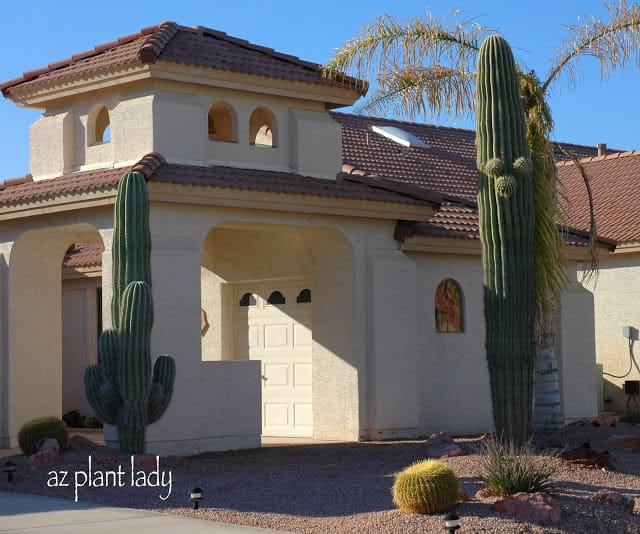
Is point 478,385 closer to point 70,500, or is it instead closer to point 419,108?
point 419,108

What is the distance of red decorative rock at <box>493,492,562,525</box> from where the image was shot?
34.7ft

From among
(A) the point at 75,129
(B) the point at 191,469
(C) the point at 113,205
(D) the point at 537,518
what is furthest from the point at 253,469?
(A) the point at 75,129

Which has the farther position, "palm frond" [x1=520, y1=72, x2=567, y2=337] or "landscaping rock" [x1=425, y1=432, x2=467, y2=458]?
"landscaping rock" [x1=425, y1=432, x2=467, y2=458]

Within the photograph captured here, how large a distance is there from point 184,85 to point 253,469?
19.3ft

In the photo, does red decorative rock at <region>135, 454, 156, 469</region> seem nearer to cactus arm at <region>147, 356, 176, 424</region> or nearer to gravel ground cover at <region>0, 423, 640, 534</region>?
gravel ground cover at <region>0, 423, 640, 534</region>

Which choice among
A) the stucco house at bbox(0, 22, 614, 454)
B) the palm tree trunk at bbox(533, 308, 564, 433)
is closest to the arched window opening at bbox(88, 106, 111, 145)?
the stucco house at bbox(0, 22, 614, 454)

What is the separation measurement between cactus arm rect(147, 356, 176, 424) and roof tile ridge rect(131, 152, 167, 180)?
2.56 m

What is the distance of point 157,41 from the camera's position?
1728cm

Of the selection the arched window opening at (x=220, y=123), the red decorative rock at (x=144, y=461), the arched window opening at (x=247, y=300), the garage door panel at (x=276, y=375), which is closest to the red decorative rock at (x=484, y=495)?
the red decorative rock at (x=144, y=461)

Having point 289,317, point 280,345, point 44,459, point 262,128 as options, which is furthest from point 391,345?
point 44,459

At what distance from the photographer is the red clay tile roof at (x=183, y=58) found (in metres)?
17.2

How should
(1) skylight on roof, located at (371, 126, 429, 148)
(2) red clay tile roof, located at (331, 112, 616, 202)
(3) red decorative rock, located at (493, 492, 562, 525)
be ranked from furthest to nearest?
1. (1) skylight on roof, located at (371, 126, 429, 148)
2. (2) red clay tile roof, located at (331, 112, 616, 202)
3. (3) red decorative rock, located at (493, 492, 562, 525)

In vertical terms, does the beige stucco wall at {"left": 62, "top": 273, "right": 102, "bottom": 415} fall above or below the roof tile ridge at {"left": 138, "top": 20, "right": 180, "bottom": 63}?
below

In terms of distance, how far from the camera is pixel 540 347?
54.3 feet
